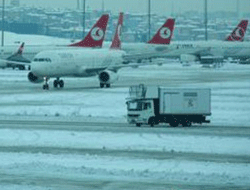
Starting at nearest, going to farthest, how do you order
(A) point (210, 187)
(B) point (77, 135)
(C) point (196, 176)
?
(A) point (210, 187)
(C) point (196, 176)
(B) point (77, 135)

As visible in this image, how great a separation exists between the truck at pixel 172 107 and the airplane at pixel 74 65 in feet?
105

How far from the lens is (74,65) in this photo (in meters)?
80.8

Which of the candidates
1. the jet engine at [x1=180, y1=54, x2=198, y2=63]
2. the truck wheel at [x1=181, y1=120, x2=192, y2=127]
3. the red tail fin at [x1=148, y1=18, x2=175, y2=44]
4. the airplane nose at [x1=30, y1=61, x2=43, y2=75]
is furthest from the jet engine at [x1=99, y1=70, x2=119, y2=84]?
the jet engine at [x1=180, y1=54, x2=198, y2=63]

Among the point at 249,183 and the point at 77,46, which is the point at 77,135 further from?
the point at 77,46

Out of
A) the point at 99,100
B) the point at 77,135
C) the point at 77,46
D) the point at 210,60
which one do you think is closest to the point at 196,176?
the point at 77,135

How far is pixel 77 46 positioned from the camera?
10931 centimetres

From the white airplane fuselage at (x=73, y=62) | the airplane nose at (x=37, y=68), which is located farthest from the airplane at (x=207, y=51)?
the airplane nose at (x=37, y=68)

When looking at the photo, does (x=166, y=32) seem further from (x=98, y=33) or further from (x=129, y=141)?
(x=129, y=141)

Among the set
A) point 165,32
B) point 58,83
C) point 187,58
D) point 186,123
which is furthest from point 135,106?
point 187,58

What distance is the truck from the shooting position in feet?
152

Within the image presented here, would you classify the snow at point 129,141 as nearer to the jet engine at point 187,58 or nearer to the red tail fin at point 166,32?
the red tail fin at point 166,32

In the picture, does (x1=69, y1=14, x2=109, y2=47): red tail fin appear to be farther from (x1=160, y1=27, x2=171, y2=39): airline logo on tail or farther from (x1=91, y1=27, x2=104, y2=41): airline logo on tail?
(x1=160, y1=27, x2=171, y2=39): airline logo on tail

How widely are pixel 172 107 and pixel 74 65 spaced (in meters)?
35.5

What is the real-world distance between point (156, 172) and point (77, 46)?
8018cm
